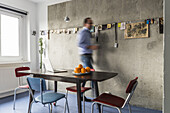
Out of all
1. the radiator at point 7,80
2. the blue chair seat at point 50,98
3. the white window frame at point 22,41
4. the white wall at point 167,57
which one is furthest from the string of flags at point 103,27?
the white wall at point 167,57

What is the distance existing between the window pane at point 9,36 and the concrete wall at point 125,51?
59.1 inches

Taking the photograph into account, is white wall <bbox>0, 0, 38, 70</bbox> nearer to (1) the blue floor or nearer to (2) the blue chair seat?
(1) the blue floor

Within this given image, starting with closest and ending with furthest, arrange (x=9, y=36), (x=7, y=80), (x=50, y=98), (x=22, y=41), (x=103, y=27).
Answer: (x=50, y=98), (x=103, y=27), (x=7, y=80), (x=9, y=36), (x=22, y=41)

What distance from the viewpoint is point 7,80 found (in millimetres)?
3605

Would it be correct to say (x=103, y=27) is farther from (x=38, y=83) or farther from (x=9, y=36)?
(x=9, y=36)

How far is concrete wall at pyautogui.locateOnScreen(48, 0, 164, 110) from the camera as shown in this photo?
280 cm

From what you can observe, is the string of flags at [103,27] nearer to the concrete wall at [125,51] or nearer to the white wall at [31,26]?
the concrete wall at [125,51]

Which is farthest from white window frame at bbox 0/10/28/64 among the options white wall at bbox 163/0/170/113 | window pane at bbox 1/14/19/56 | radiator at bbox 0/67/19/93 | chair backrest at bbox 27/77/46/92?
white wall at bbox 163/0/170/113

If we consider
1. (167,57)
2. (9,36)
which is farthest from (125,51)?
(9,36)

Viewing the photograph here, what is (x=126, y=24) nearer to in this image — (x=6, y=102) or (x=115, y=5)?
(x=115, y=5)

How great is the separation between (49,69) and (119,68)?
1.59 metres

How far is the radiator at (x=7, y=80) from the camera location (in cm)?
348

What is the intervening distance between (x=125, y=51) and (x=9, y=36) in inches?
126

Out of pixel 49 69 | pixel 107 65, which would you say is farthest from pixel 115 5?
pixel 49 69
